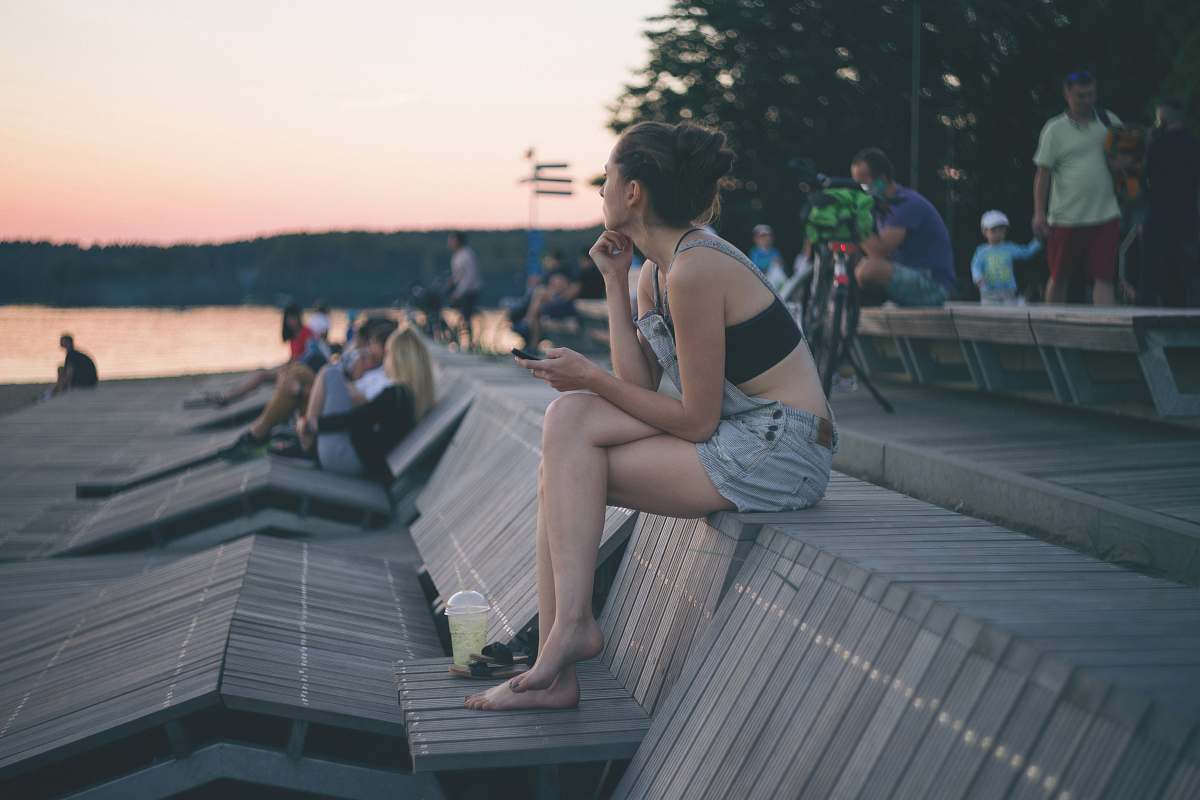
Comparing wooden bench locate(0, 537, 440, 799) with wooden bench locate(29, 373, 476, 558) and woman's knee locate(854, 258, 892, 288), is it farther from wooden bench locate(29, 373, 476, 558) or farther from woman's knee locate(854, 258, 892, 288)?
woman's knee locate(854, 258, 892, 288)

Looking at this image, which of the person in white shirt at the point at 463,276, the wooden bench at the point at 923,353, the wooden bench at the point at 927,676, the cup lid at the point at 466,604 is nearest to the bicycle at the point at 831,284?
the wooden bench at the point at 923,353

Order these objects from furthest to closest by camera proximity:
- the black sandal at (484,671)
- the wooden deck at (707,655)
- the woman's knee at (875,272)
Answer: the woman's knee at (875,272) → the black sandal at (484,671) → the wooden deck at (707,655)

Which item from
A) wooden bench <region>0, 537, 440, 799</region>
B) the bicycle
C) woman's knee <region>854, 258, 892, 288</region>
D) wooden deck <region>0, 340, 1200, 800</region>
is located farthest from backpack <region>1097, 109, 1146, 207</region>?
wooden bench <region>0, 537, 440, 799</region>

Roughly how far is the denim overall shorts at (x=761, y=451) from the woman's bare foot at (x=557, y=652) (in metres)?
0.56

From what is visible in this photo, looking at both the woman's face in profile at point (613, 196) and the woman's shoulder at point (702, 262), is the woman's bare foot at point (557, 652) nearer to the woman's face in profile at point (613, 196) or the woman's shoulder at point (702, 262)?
the woman's shoulder at point (702, 262)

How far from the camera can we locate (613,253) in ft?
13.3

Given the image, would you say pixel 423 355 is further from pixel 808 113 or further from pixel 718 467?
pixel 808 113

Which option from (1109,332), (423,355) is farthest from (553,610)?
(423,355)

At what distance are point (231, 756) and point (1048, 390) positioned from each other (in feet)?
17.3

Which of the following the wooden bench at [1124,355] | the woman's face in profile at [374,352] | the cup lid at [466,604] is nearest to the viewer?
the cup lid at [466,604]

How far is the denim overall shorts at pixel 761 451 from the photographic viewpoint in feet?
11.8

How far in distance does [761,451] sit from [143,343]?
6228cm

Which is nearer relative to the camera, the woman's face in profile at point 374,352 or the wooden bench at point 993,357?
the wooden bench at point 993,357

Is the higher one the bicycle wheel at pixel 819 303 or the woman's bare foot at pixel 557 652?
the bicycle wheel at pixel 819 303
